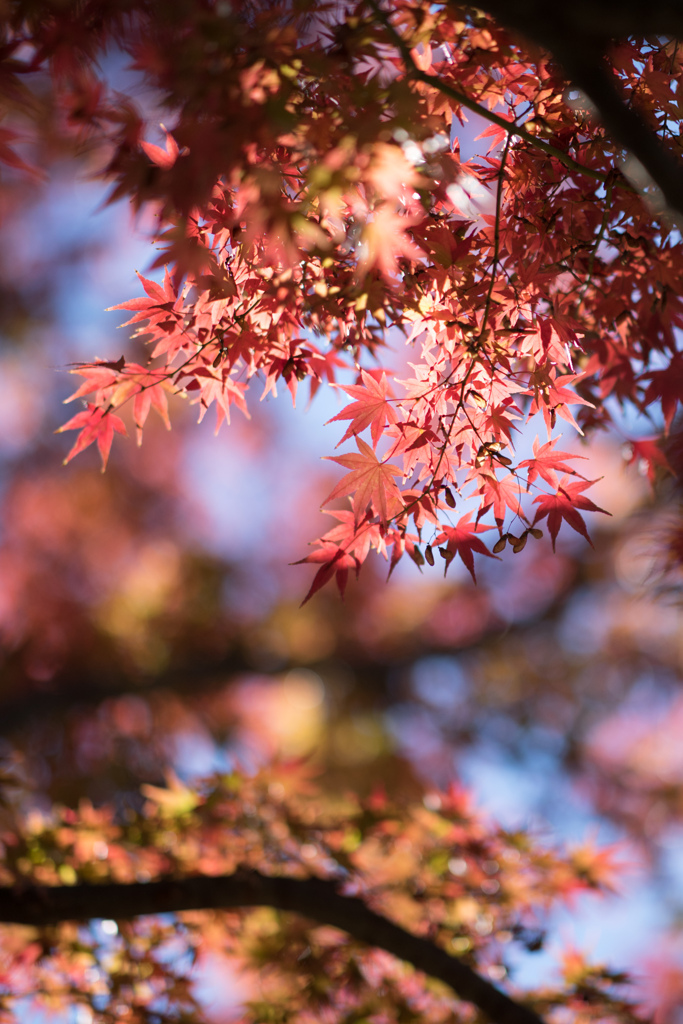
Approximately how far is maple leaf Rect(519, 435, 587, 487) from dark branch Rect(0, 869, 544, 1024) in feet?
4.13

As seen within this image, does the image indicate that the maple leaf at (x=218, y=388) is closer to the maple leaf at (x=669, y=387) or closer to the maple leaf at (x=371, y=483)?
the maple leaf at (x=371, y=483)

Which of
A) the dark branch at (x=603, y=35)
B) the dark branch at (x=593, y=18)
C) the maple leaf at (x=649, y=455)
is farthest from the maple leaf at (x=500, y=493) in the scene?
the dark branch at (x=593, y=18)

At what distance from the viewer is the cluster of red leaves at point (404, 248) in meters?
0.94

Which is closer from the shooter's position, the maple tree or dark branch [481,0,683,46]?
dark branch [481,0,683,46]

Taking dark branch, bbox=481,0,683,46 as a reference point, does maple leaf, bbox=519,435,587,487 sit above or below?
below

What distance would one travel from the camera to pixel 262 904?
1694 millimetres

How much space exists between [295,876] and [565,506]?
A: 4.50ft

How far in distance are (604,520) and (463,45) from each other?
554 centimetres

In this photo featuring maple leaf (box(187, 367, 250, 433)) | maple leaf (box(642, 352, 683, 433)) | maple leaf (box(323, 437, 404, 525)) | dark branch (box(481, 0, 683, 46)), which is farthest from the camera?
maple leaf (box(642, 352, 683, 433))

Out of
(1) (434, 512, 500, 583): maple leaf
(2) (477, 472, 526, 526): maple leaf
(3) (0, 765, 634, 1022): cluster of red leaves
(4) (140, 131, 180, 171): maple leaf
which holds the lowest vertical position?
(3) (0, 765, 634, 1022): cluster of red leaves

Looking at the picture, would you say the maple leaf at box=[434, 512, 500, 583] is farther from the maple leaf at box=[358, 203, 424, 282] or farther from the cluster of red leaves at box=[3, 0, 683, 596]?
the maple leaf at box=[358, 203, 424, 282]

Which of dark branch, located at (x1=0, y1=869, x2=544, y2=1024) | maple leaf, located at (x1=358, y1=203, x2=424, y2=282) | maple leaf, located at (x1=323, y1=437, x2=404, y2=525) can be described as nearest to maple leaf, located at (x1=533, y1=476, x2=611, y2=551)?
maple leaf, located at (x1=323, y1=437, x2=404, y2=525)

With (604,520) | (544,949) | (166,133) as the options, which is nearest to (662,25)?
(166,133)

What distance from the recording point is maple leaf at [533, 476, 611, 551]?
1.24 m
